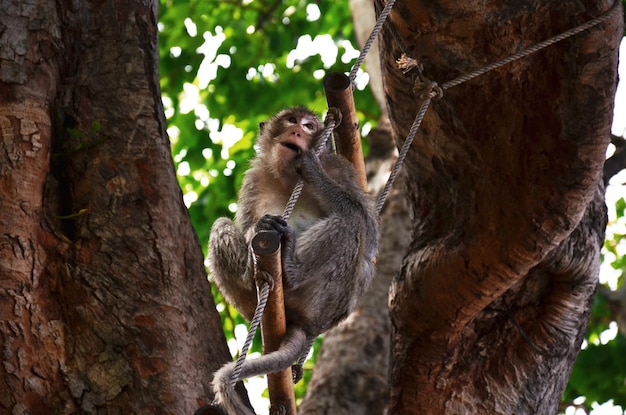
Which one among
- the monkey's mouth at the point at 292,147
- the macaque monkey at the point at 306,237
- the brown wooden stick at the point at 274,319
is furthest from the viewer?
the monkey's mouth at the point at 292,147

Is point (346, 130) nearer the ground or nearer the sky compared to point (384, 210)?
nearer the ground

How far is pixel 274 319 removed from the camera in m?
2.94

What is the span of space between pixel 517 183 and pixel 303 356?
3.86 feet

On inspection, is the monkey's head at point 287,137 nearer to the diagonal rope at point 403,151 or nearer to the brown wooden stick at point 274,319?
the diagonal rope at point 403,151

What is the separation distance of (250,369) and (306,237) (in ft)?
2.94

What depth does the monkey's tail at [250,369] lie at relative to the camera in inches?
107

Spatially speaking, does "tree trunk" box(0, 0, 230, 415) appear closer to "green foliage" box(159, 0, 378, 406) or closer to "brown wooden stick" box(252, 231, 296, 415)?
"brown wooden stick" box(252, 231, 296, 415)

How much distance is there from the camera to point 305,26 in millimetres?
8867

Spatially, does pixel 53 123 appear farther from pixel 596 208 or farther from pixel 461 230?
pixel 596 208

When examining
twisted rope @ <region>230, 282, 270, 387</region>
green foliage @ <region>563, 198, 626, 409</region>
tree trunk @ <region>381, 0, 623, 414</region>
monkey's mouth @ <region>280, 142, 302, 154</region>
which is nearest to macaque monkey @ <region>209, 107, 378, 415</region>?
monkey's mouth @ <region>280, 142, 302, 154</region>

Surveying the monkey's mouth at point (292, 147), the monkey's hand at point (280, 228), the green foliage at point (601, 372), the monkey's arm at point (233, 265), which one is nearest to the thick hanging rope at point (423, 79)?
the monkey's hand at point (280, 228)

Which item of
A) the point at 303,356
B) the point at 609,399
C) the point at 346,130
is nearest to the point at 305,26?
the point at 609,399

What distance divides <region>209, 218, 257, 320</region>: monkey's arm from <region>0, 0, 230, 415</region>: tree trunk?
0.60 feet

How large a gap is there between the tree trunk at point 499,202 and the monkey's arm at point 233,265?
76cm
